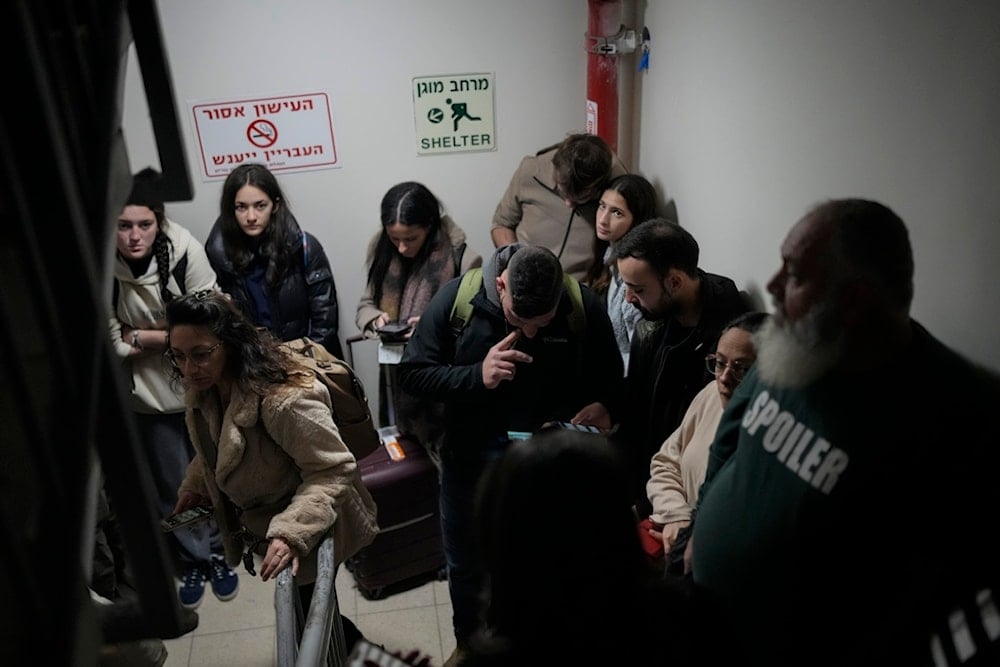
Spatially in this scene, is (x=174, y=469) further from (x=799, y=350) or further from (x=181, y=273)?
(x=799, y=350)

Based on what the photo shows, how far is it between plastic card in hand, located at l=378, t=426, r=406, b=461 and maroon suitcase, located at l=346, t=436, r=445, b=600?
0.01 meters

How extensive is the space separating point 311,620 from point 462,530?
3.21 feet

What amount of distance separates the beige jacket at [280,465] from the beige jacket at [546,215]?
1500mm

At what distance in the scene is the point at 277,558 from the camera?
1817 millimetres

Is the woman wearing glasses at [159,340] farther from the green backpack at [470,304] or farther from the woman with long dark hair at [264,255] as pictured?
the green backpack at [470,304]

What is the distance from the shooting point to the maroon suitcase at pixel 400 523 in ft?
10.2

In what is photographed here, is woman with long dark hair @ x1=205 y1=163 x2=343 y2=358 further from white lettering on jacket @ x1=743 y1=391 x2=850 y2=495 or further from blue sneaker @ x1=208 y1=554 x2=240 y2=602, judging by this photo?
white lettering on jacket @ x1=743 y1=391 x2=850 y2=495

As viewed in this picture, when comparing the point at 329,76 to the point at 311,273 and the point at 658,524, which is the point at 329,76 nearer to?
the point at 311,273

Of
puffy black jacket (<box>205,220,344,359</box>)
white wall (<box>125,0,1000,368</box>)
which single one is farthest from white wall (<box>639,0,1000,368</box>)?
puffy black jacket (<box>205,220,344,359</box>)

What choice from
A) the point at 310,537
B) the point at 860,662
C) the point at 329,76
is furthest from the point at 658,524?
the point at 329,76

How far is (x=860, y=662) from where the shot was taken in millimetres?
1314

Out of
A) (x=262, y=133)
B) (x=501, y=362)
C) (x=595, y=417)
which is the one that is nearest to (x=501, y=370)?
(x=501, y=362)

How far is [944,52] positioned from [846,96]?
365 millimetres

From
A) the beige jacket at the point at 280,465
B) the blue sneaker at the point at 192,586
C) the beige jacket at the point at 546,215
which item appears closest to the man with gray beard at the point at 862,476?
the beige jacket at the point at 280,465
